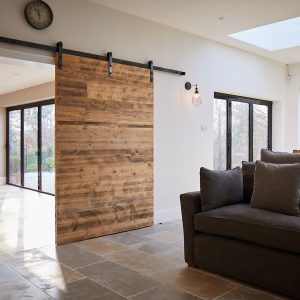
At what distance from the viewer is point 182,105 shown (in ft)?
17.2

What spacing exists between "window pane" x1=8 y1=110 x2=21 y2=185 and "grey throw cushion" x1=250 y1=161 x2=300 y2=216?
7.48 metres

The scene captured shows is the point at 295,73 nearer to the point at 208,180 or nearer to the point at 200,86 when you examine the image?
the point at 200,86

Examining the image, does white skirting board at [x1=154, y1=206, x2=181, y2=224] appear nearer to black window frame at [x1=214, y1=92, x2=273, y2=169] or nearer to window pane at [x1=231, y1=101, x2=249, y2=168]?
black window frame at [x1=214, y1=92, x2=273, y2=169]

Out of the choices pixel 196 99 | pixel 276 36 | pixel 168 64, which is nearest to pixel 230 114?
pixel 196 99

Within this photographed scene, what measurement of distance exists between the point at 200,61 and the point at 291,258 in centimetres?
367

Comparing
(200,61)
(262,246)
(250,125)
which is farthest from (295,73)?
(262,246)

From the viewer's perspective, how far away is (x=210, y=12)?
Answer: 14.7 ft

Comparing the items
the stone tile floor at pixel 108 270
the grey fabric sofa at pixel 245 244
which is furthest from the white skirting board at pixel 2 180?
the grey fabric sofa at pixel 245 244

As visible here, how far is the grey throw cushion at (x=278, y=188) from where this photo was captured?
296cm

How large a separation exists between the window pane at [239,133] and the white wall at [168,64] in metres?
0.35

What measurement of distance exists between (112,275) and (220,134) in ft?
12.9

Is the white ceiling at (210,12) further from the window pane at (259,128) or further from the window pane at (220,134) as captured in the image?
the window pane at (259,128)

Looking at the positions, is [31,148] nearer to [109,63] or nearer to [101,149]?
[101,149]

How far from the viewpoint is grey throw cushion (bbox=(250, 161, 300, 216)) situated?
9.70ft
